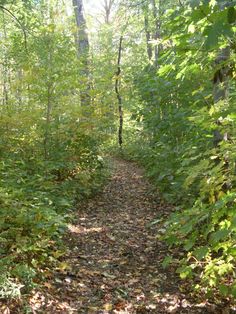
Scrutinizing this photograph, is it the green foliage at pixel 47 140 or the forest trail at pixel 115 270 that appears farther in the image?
the green foliage at pixel 47 140

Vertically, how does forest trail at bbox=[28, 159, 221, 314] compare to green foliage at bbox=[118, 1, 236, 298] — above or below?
below

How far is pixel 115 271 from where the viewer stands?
14.5 ft

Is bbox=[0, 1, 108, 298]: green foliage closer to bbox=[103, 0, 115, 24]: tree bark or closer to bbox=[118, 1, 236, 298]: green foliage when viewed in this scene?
bbox=[118, 1, 236, 298]: green foliage

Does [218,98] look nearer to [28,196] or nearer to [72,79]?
[28,196]

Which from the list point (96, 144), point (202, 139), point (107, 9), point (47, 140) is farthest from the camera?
point (107, 9)

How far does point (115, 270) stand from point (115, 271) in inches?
1.2

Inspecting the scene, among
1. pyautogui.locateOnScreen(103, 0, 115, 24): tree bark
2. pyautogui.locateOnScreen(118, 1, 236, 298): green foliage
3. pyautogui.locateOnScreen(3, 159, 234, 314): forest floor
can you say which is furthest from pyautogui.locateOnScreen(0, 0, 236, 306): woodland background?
pyautogui.locateOnScreen(103, 0, 115, 24): tree bark

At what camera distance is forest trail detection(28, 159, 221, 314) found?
141 inches

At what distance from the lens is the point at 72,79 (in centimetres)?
691

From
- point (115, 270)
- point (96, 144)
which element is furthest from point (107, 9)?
point (115, 270)

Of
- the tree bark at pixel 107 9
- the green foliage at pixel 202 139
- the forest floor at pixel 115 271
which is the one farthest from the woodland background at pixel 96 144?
the tree bark at pixel 107 9

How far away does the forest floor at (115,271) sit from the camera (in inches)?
140

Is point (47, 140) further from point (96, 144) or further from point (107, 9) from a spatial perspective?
point (107, 9)

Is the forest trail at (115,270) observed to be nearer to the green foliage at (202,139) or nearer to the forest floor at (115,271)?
the forest floor at (115,271)
